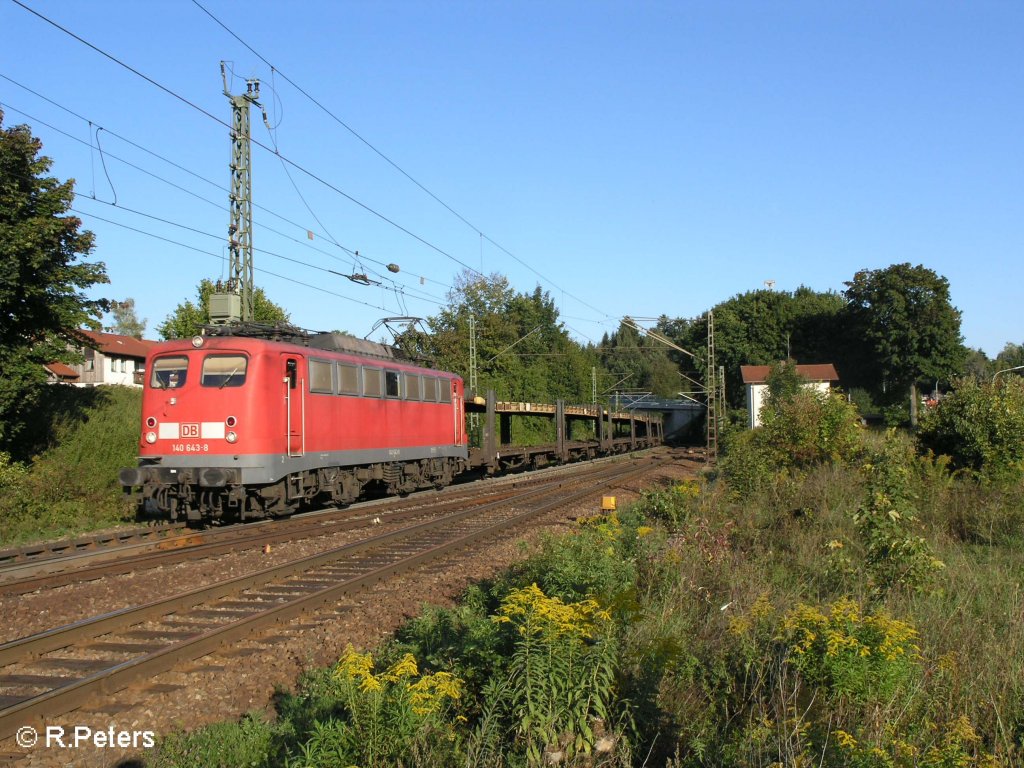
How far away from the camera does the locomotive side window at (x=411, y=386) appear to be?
19.2 metres

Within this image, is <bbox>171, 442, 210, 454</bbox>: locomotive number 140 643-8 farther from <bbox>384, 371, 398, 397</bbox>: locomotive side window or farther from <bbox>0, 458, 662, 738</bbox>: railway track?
<bbox>384, 371, 398, 397</bbox>: locomotive side window

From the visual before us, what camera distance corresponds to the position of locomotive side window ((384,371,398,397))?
18.1 m

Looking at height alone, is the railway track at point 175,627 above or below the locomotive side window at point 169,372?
below

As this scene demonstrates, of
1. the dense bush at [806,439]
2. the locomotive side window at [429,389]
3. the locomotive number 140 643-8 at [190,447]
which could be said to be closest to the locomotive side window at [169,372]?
the locomotive number 140 643-8 at [190,447]

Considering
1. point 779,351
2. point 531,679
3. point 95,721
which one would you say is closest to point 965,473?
point 531,679

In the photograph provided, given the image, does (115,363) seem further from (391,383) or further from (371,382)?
(371,382)

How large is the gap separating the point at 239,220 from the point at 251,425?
8.88m

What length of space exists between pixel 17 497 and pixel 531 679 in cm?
1466

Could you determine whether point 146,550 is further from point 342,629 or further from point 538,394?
point 538,394

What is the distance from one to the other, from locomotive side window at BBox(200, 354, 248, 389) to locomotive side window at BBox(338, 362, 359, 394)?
2.72m

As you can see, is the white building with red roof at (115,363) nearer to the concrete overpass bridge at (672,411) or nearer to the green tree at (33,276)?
the green tree at (33,276)

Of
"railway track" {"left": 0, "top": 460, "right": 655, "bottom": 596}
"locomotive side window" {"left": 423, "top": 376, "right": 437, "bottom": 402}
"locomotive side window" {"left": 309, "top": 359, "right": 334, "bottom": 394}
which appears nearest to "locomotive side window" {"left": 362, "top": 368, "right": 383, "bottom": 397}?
"locomotive side window" {"left": 309, "top": 359, "right": 334, "bottom": 394}

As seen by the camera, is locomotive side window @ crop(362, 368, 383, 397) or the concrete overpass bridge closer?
locomotive side window @ crop(362, 368, 383, 397)

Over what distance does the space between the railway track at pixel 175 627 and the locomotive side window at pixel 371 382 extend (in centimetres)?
486
